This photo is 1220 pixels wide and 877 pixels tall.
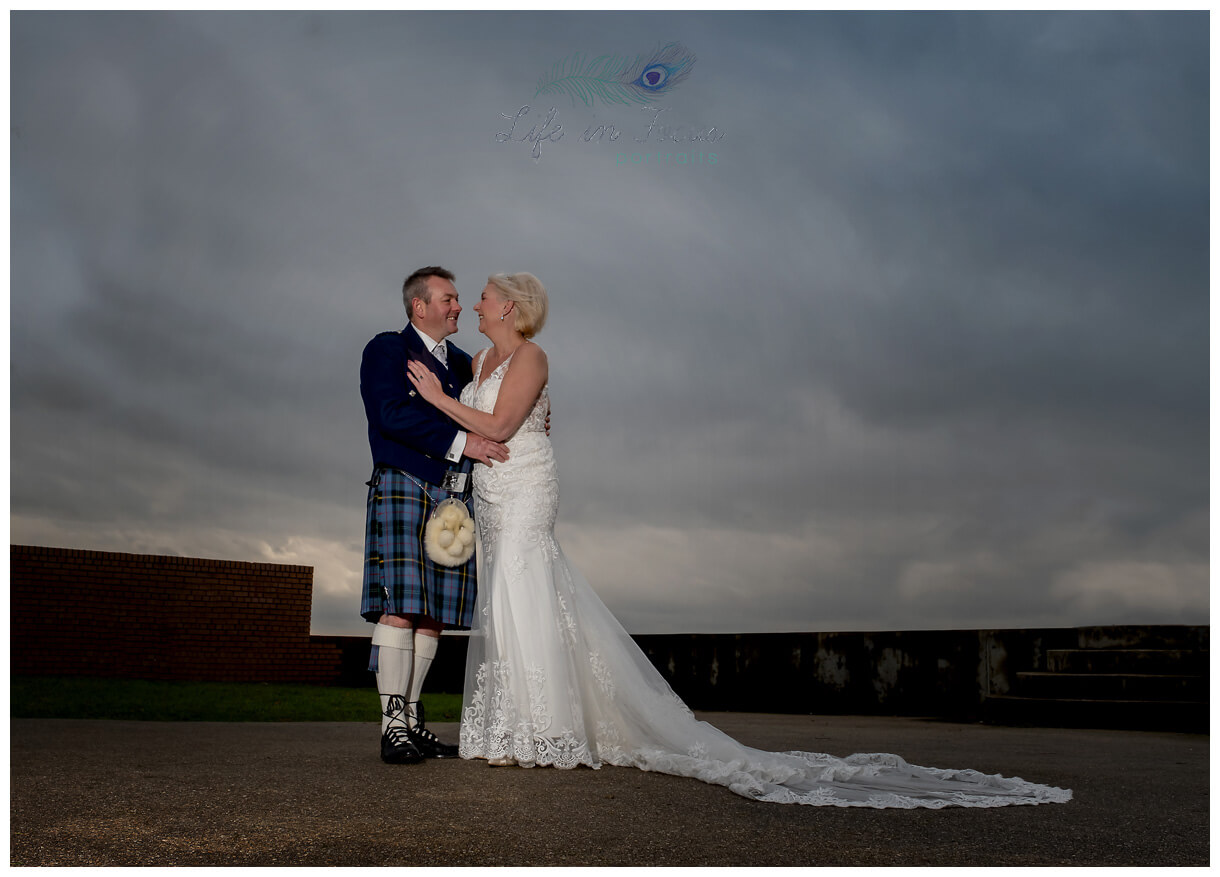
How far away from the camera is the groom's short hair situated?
4.24 m

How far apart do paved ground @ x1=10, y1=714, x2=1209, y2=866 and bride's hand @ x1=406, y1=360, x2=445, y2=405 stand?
1.41 meters

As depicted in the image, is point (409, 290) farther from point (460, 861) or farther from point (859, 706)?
point (859, 706)

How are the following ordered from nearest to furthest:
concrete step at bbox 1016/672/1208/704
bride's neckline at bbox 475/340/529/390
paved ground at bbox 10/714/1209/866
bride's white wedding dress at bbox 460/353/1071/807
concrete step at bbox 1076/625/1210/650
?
paved ground at bbox 10/714/1209/866
bride's white wedding dress at bbox 460/353/1071/807
bride's neckline at bbox 475/340/529/390
concrete step at bbox 1016/672/1208/704
concrete step at bbox 1076/625/1210/650

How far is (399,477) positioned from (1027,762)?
9.85 feet

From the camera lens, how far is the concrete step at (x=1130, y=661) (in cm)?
727

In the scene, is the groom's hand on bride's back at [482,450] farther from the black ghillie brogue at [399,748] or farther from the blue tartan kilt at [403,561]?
the black ghillie brogue at [399,748]

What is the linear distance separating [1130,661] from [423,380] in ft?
20.2

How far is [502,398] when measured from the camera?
4.03 meters

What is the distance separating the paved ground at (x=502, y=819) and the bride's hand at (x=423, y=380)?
4.62ft

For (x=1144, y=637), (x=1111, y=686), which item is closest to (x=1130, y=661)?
(x=1111, y=686)

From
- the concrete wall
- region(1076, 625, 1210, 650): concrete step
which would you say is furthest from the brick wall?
region(1076, 625, 1210, 650): concrete step

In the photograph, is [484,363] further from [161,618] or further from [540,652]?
[161,618]

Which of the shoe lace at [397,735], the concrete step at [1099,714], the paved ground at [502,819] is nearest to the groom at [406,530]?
the shoe lace at [397,735]

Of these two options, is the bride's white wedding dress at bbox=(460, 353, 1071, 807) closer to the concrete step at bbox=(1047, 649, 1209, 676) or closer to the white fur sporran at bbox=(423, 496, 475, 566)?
the white fur sporran at bbox=(423, 496, 475, 566)
